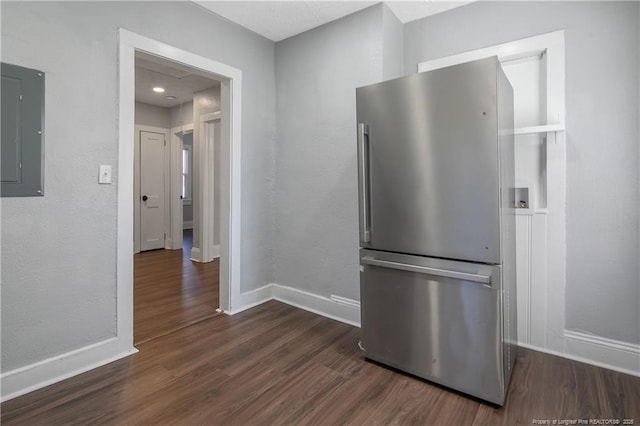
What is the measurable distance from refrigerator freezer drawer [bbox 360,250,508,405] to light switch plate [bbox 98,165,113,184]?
1735 millimetres

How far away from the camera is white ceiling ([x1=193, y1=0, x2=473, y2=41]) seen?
8.46 ft

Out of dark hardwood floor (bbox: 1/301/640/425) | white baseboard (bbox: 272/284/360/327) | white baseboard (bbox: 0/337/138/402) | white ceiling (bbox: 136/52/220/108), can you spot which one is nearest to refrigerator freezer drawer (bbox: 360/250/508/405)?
dark hardwood floor (bbox: 1/301/640/425)

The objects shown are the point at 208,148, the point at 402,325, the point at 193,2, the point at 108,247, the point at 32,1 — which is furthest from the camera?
the point at 208,148

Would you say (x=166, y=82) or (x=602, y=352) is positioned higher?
(x=166, y=82)

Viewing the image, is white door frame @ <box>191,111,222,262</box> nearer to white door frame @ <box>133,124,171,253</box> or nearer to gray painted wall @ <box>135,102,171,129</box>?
white door frame @ <box>133,124,171,253</box>

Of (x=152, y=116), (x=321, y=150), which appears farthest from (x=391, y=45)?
(x=152, y=116)

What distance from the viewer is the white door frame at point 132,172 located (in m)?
2.19

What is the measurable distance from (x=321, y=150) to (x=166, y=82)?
313 cm

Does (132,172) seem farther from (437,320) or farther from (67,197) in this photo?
(437,320)

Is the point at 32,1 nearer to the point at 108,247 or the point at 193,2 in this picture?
the point at 193,2

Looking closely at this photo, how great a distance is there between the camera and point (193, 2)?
2.55 m

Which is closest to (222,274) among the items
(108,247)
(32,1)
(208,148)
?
(108,247)

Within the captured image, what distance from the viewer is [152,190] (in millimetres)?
6090

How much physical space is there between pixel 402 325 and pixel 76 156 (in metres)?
2.23
